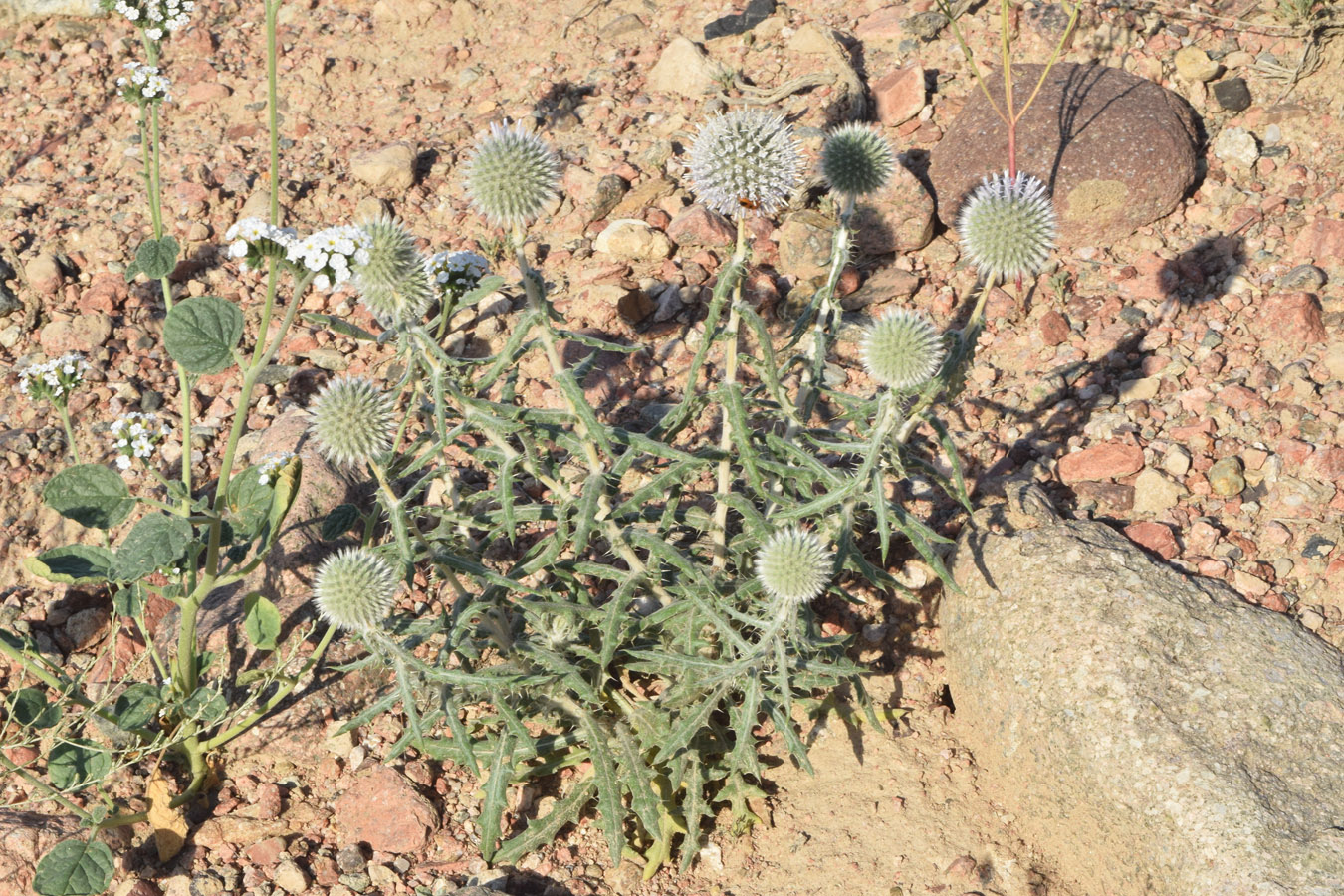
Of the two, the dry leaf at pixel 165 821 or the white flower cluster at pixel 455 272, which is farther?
the dry leaf at pixel 165 821

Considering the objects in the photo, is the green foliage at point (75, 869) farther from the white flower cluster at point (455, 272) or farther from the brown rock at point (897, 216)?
the brown rock at point (897, 216)

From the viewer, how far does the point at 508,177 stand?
3777 mm

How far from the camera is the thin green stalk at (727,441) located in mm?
3701

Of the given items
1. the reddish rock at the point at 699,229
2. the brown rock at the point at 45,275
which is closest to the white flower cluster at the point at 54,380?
the brown rock at the point at 45,275

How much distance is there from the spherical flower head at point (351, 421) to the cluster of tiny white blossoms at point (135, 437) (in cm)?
105

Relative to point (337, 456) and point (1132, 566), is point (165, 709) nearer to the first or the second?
point (337, 456)

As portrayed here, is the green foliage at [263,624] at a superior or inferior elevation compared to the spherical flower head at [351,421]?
inferior

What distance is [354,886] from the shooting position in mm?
4180

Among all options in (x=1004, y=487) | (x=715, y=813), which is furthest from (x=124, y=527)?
(x=1004, y=487)

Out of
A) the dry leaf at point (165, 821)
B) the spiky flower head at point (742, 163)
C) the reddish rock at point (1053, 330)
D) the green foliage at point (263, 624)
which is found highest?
the reddish rock at point (1053, 330)

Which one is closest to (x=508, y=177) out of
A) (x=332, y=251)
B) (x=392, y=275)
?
(x=392, y=275)

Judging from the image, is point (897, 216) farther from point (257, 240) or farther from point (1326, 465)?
point (257, 240)

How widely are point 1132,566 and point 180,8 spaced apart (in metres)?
4.47

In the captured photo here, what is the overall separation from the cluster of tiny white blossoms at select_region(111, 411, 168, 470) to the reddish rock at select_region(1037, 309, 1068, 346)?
14.3ft
